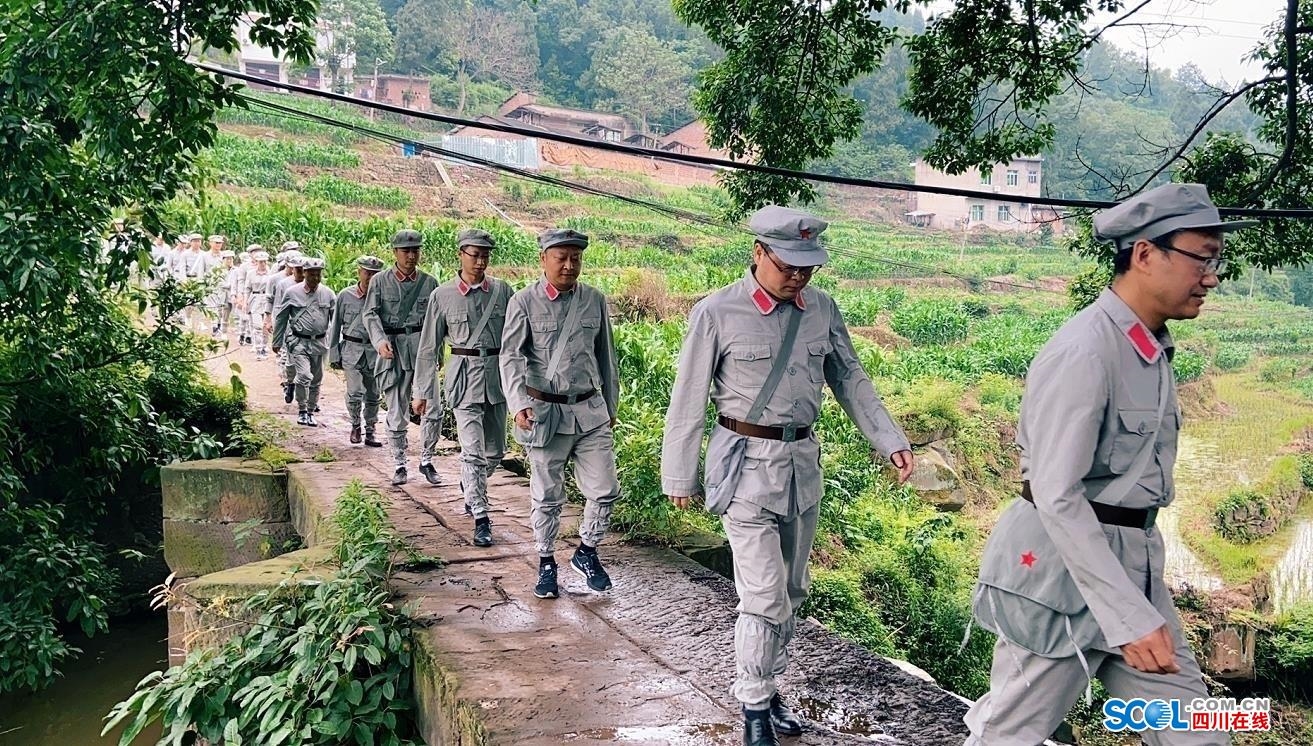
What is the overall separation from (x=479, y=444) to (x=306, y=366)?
5150 millimetres

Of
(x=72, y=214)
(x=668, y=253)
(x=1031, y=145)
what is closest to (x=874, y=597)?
(x=1031, y=145)

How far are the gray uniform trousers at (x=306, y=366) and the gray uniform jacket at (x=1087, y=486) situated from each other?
372 inches

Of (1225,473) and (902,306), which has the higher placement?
(902,306)

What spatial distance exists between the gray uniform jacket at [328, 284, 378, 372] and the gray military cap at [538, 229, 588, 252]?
4544 mm

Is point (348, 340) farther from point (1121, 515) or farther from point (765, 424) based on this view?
point (1121, 515)

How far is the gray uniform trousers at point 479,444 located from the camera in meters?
6.64

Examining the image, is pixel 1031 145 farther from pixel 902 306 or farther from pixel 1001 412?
pixel 902 306

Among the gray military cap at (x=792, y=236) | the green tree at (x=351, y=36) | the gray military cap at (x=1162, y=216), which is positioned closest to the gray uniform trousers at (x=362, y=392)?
the gray military cap at (x=792, y=236)

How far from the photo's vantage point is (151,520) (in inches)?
416

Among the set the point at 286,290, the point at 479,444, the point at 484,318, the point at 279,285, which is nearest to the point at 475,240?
the point at 484,318

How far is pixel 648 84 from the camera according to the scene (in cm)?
4550

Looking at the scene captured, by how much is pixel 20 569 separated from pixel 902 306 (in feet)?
75.1

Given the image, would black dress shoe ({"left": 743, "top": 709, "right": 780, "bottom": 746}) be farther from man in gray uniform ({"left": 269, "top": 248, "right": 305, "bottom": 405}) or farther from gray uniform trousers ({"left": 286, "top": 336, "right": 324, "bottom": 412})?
man in gray uniform ({"left": 269, "top": 248, "right": 305, "bottom": 405})

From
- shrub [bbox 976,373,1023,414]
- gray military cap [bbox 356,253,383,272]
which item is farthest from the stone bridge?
shrub [bbox 976,373,1023,414]
